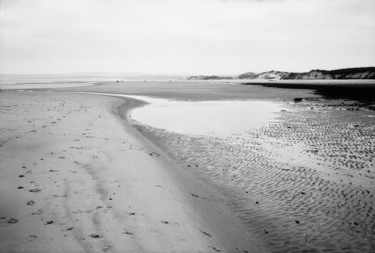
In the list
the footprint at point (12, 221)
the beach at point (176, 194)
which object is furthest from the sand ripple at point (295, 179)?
the footprint at point (12, 221)

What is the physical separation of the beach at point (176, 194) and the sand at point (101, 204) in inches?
1.0

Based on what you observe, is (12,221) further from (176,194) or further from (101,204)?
(176,194)

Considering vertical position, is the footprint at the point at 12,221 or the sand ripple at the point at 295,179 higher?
the footprint at the point at 12,221

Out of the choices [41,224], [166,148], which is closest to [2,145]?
[41,224]

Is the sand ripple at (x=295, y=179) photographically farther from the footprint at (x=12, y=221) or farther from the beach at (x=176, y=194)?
the footprint at (x=12, y=221)

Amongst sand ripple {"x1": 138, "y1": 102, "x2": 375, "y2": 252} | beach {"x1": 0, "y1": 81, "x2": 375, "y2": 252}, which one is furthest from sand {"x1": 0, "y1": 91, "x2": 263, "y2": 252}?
sand ripple {"x1": 138, "y1": 102, "x2": 375, "y2": 252}

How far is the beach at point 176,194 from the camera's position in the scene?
469 cm

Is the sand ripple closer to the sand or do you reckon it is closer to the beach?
the beach

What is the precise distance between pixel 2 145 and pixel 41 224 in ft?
19.7

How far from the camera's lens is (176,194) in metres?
7.24

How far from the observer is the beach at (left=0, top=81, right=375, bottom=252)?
15.4 feet

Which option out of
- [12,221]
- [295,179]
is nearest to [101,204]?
[12,221]

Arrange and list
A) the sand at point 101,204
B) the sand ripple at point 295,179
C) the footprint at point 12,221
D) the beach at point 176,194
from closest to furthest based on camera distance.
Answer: the sand at point 101,204
the footprint at point 12,221
the beach at point 176,194
the sand ripple at point 295,179

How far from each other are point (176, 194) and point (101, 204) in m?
2.27
